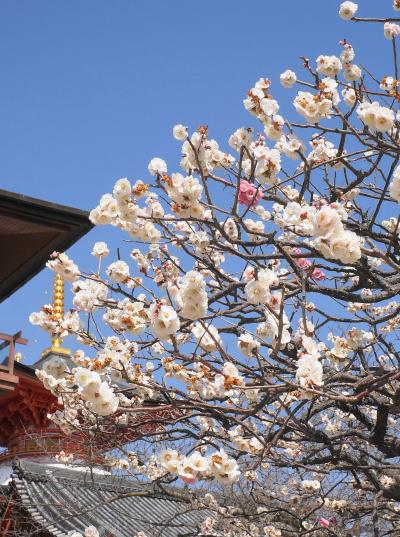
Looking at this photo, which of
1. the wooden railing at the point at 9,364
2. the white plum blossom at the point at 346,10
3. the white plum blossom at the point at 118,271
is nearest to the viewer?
the white plum blossom at the point at 346,10

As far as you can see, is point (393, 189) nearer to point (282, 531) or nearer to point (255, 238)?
point (255, 238)

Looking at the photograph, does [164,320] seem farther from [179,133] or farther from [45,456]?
[45,456]

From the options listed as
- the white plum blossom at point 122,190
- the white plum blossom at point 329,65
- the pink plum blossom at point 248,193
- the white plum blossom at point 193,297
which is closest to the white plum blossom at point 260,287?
the white plum blossom at point 193,297

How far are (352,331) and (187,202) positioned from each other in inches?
77.8

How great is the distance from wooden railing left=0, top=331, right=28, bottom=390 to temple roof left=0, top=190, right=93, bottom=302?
44.2 inches

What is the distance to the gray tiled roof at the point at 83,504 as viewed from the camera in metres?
11.9

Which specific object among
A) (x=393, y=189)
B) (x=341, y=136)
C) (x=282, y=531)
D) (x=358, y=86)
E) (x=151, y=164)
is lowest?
(x=282, y=531)

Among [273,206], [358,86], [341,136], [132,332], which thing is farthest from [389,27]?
[132,332]

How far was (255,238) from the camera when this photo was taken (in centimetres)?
586

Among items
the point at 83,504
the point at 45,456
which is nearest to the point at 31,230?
the point at 83,504

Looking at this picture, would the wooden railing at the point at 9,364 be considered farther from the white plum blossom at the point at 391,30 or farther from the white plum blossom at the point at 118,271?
the white plum blossom at the point at 391,30

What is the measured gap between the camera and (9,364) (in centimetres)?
983

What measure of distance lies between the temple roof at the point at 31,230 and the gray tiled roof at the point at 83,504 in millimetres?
3882

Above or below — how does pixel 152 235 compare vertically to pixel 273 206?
below
